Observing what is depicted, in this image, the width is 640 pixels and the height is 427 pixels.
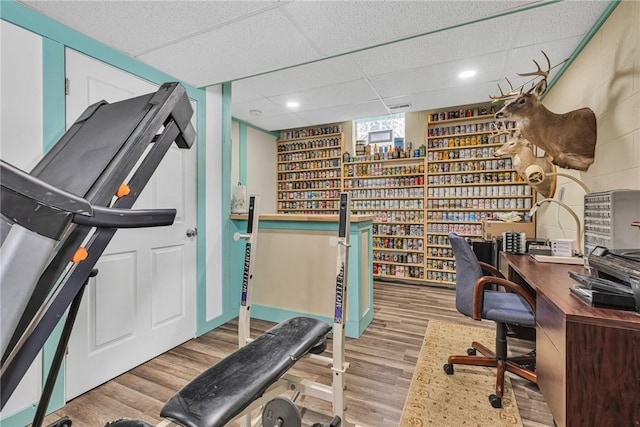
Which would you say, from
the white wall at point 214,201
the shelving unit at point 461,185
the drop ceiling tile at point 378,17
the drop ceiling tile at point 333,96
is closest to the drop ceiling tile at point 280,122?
the drop ceiling tile at point 333,96

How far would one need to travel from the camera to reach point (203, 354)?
2.33m

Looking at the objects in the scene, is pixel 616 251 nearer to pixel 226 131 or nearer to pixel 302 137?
pixel 226 131

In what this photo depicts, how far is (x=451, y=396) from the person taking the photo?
5.88 feet

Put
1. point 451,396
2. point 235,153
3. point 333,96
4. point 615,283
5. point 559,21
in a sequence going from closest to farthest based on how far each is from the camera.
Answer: point 615,283 < point 451,396 < point 559,21 < point 333,96 < point 235,153

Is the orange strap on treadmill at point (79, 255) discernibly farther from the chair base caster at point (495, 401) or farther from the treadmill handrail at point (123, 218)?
the chair base caster at point (495, 401)

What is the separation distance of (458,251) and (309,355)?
3.98ft

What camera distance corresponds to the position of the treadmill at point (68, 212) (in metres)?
0.53

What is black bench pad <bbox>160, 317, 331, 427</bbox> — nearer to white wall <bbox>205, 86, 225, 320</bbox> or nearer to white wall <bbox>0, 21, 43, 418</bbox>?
white wall <bbox>0, 21, 43, 418</bbox>

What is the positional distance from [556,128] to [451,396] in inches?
86.1

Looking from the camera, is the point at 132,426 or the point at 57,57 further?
the point at 57,57

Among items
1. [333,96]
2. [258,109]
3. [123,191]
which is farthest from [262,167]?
[123,191]

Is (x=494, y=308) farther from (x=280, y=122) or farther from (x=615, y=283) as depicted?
(x=280, y=122)

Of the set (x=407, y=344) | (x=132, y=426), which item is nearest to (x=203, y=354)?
(x=132, y=426)

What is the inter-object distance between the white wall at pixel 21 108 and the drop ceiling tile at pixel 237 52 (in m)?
0.70
